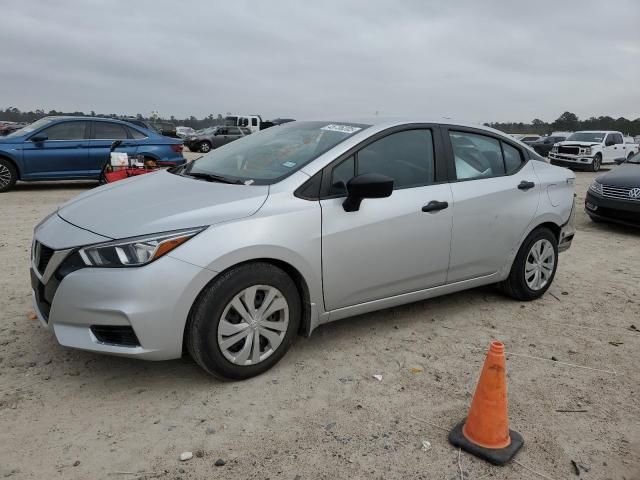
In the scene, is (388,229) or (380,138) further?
(380,138)

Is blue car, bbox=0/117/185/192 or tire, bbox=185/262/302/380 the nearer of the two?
tire, bbox=185/262/302/380

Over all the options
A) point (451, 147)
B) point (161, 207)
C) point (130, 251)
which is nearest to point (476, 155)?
point (451, 147)

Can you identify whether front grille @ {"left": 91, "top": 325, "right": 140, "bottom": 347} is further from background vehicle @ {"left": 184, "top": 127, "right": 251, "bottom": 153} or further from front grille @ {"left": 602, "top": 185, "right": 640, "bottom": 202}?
background vehicle @ {"left": 184, "top": 127, "right": 251, "bottom": 153}

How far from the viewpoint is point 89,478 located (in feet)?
7.66

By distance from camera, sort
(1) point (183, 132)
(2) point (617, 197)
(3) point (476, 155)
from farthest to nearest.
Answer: (1) point (183, 132)
(2) point (617, 197)
(3) point (476, 155)

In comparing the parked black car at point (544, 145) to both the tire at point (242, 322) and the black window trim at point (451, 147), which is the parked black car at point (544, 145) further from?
the tire at point (242, 322)

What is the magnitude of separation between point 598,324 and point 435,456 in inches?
97.3

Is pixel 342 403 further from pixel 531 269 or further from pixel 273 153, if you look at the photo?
pixel 531 269

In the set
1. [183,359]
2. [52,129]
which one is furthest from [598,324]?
[52,129]

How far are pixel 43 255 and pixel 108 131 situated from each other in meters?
8.79

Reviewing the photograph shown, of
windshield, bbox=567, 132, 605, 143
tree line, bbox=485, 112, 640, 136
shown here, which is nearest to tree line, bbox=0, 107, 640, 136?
tree line, bbox=485, 112, 640, 136

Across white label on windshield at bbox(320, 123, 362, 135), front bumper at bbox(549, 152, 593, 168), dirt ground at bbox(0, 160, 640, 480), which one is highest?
white label on windshield at bbox(320, 123, 362, 135)

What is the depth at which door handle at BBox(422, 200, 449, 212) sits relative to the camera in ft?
12.2

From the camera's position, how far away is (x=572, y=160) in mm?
21422
